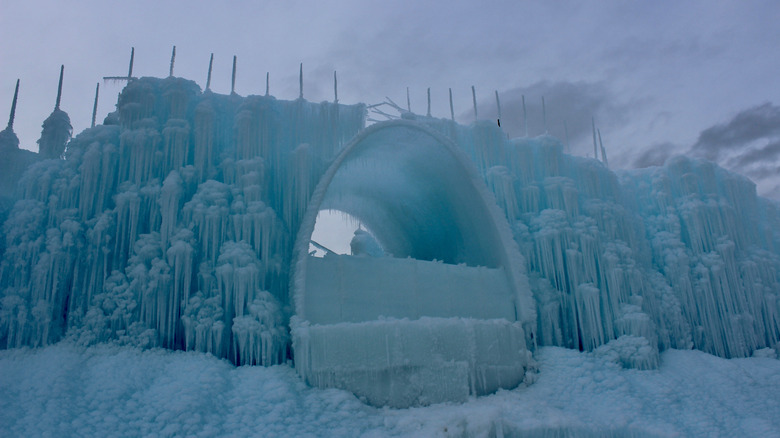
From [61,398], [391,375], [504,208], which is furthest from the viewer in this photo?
[504,208]

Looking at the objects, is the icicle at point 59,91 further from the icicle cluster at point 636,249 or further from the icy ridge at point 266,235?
the icicle cluster at point 636,249

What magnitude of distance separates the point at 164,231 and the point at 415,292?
6173 mm

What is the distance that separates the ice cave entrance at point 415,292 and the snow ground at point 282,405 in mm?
524

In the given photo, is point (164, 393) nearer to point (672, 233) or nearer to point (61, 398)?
point (61, 398)

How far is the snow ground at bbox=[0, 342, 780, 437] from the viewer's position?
9.44 meters

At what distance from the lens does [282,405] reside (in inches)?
408

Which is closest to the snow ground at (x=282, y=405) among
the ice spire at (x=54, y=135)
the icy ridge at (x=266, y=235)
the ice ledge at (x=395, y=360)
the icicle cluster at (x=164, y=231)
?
the ice ledge at (x=395, y=360)

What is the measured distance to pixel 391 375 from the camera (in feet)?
37.6

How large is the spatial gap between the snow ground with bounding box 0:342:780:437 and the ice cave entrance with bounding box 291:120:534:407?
52cm

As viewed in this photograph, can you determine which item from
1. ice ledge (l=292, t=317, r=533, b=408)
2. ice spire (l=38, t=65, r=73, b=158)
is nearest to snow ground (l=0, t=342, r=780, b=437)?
ice ledge (l=292, t=317, r=533, b=408)

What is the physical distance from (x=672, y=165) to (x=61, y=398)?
19520mm

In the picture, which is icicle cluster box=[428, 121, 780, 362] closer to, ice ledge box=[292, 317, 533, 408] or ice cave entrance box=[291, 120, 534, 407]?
ice cave entrance box=[291, 120, 534, 407]

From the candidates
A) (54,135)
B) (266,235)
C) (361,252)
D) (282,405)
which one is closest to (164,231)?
(266,235)

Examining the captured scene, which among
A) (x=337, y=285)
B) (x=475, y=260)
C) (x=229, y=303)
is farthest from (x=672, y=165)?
(x=229, y=303)
